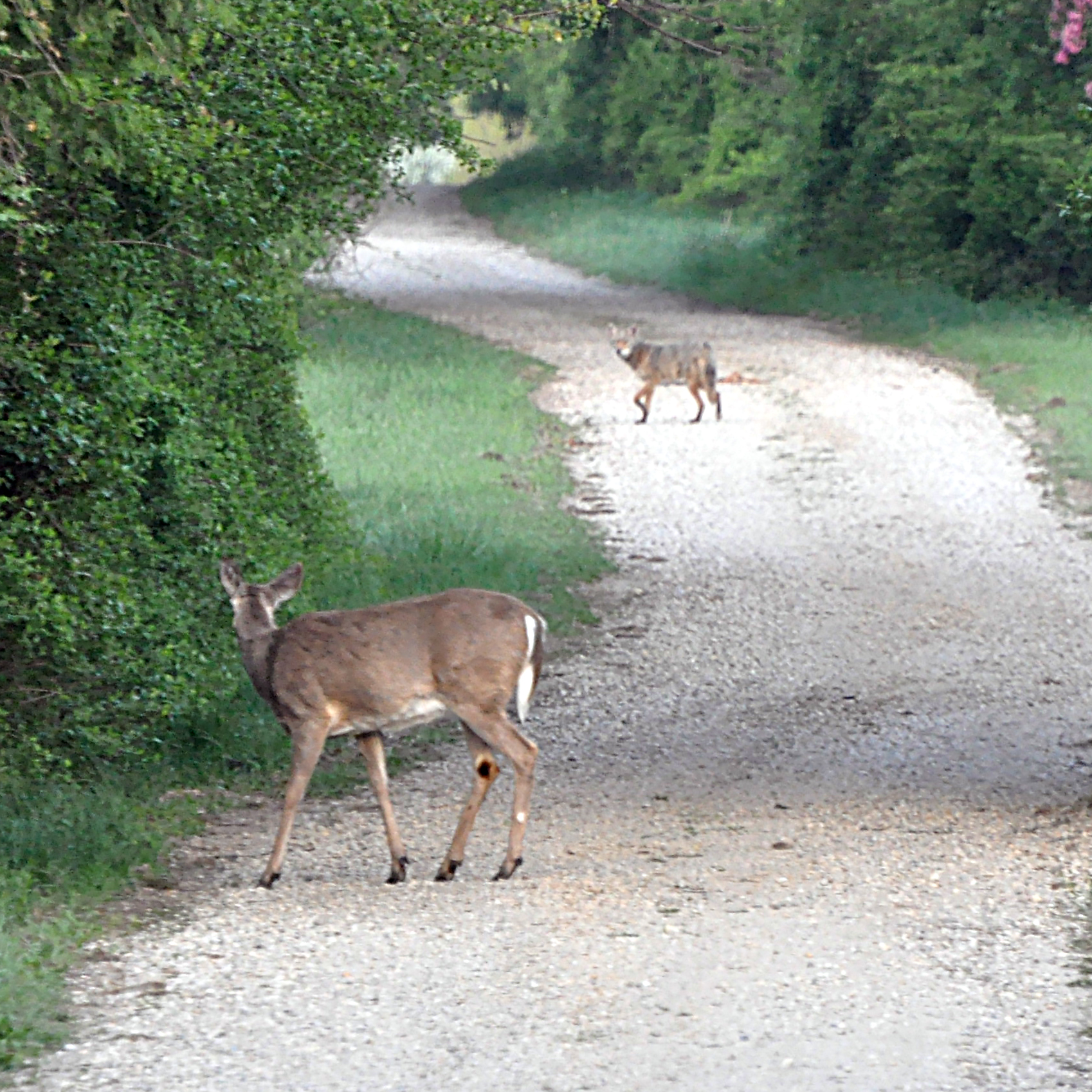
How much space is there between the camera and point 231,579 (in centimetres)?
851

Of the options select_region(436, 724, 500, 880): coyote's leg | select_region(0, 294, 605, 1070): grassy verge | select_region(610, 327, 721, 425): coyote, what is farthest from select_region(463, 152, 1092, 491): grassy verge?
select_region(436, 724, 500, 880): coyote's leg

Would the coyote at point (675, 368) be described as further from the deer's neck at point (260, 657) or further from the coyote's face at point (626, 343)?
the deer's neck at point (260, 657)

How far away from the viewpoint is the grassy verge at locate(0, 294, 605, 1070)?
7234 millimetres

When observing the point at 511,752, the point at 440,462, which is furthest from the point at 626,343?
the point at 511,752

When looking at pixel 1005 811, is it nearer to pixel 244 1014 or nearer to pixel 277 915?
pixel 277 915

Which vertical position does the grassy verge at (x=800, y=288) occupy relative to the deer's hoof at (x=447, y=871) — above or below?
below

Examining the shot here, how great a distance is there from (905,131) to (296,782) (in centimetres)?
2561

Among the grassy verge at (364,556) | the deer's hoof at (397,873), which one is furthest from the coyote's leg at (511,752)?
the grassy verge at (364,556)

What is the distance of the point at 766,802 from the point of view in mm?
9422

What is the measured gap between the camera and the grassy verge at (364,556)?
7.23m

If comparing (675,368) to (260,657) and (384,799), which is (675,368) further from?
(384,799)

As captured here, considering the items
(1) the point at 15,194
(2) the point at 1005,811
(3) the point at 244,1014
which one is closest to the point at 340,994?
(3) the point at 244,1014

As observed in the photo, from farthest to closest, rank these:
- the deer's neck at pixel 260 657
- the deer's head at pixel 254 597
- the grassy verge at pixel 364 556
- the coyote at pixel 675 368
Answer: the coyote at pixel 675 368 < the deer's head at pixel 254 597 < the deer's neck at pixel 260 657 < the grassy verge at pixel 364 556

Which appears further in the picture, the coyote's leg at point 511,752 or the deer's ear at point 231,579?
the deer's ear at point 231,579
